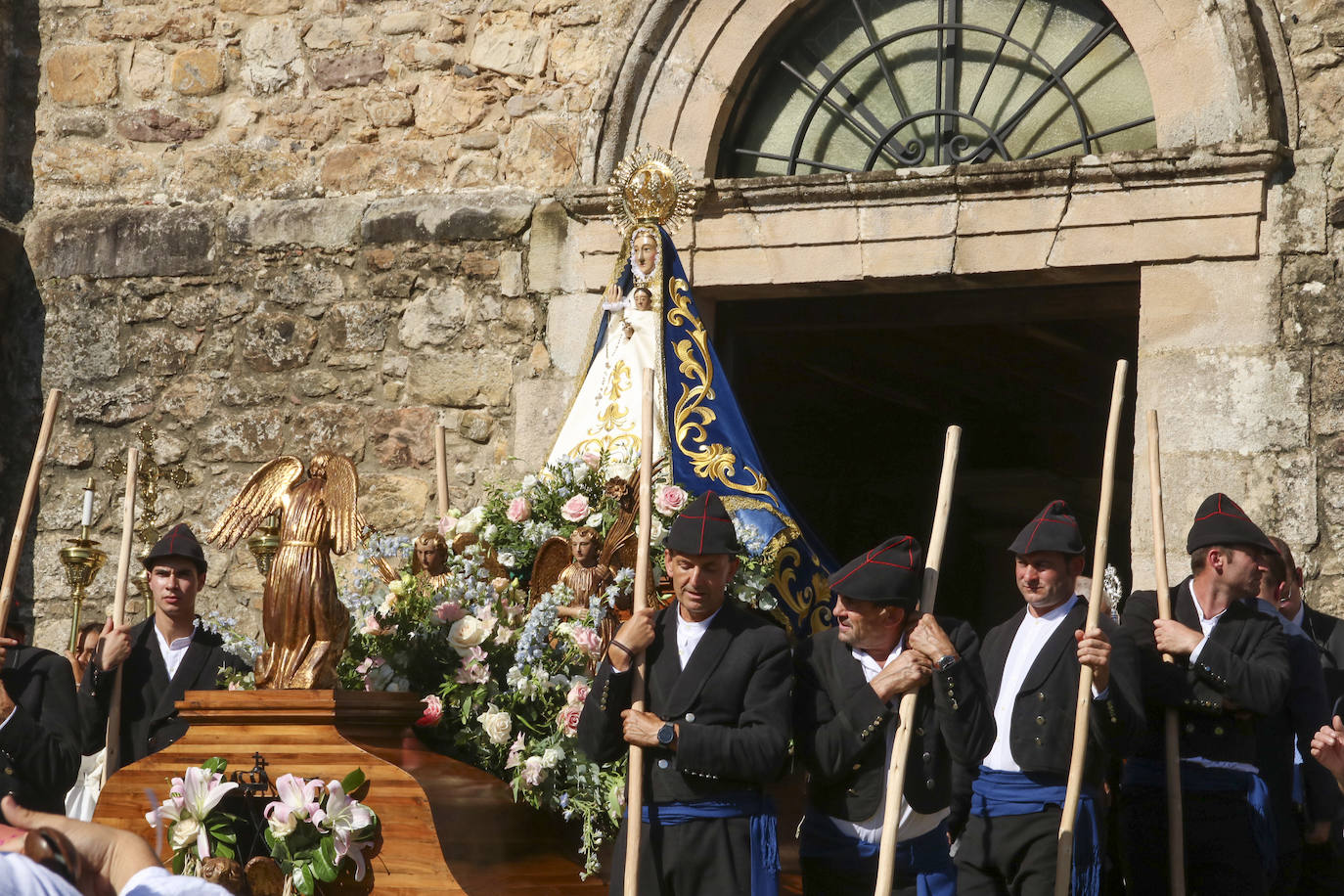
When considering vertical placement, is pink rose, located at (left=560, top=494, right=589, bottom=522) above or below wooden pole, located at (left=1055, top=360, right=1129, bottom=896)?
above

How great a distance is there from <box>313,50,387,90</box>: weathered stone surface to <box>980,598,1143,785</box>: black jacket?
4.38m

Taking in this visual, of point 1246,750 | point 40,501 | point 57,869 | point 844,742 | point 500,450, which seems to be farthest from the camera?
point 40,501

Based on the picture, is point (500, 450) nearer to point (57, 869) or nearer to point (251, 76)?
point (251, 76)

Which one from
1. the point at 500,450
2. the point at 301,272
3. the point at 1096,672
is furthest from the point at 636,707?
the point at 301,272

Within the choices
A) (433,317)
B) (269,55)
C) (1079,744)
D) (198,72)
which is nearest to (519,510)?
(1079,744)

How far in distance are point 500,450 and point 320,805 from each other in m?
3.13

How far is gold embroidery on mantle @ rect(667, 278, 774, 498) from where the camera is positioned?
5.75 m

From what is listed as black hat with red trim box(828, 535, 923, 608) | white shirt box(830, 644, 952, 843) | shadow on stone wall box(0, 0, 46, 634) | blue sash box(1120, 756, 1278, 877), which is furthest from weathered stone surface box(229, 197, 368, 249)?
blue sash box(1120, 756, 1278, 877)

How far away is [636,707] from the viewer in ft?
14.7

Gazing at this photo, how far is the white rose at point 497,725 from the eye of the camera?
4.98m

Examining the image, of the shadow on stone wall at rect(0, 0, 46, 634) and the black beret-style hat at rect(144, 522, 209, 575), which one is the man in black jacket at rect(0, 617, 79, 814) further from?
the shadow on stone wall at rect(0, 0, 46, 634)

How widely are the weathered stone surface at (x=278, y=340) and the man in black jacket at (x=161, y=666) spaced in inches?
88.5

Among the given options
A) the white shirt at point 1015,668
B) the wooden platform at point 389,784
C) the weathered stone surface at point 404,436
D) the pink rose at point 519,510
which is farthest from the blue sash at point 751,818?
the weathered stone surface at point 404,436

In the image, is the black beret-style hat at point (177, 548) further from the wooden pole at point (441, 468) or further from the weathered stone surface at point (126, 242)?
the weathered stone surface at point (126, 242)
